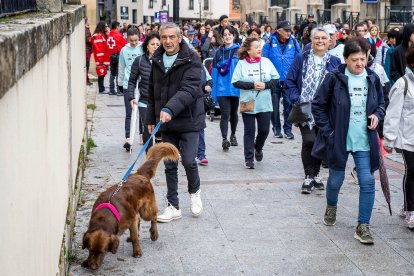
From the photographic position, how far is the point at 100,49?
2080 cm

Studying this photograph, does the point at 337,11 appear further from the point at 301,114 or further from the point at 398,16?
the point at 301,114

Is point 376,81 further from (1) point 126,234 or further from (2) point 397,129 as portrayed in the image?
(1) point 126,234

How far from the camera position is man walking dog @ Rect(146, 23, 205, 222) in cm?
734

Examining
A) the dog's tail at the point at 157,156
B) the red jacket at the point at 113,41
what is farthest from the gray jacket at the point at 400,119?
the red jacket at the point at 113,41

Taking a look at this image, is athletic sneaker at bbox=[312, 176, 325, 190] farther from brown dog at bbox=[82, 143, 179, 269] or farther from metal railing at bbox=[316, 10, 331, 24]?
metal railing at bbox=[316, 10, 331, 24]

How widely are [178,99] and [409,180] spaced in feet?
7.46

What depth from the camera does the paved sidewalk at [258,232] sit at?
245 inches

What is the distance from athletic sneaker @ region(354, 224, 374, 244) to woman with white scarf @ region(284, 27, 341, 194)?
A: 6.40ft

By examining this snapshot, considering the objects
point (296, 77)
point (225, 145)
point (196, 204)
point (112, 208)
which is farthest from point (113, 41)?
point (112, 208)

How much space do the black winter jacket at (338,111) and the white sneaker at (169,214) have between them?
161 cm

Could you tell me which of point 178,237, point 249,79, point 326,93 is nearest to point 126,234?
point 178,237

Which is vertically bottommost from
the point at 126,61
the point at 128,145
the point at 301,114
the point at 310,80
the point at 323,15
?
the point at 128,145

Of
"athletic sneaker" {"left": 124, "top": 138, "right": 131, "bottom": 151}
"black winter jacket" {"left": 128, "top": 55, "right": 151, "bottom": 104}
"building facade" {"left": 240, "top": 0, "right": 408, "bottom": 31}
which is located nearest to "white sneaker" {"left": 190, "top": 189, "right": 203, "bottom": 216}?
"black winter jacket" {"left": 128, "top": 55, "right": 151, "bottom": 104}

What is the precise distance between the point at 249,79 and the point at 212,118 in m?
4.99
